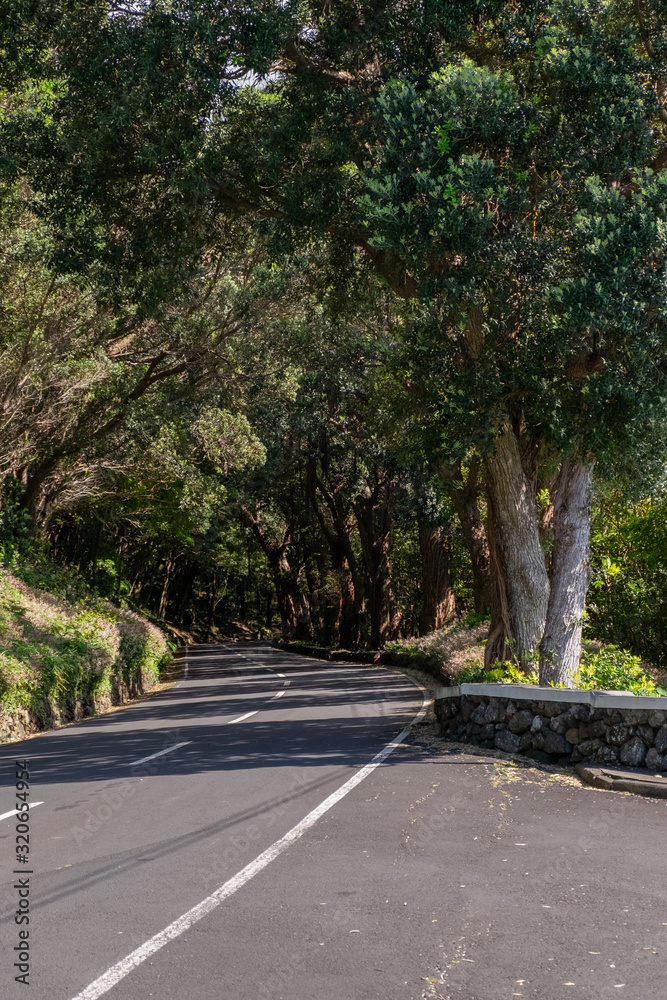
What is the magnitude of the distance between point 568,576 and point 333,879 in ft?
27.8

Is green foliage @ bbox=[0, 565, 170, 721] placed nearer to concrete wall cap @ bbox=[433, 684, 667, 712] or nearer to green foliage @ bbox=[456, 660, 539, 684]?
green foliage @ bbox=[456, 660, 539, 684]

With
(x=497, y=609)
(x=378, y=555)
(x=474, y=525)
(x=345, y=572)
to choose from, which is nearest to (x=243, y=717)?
(x=497, y=609)

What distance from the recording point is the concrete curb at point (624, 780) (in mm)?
9242

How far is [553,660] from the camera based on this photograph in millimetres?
13555

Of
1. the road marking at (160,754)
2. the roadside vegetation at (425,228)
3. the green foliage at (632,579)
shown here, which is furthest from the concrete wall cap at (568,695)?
the green foliage at (632,579)

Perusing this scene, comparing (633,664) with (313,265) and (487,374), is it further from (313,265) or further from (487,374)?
(313,265)

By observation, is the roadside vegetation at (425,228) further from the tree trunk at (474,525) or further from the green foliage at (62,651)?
the tree trunk at (474,525)

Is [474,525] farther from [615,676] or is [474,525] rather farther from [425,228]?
[425,228]

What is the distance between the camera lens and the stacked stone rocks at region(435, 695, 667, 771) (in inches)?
405

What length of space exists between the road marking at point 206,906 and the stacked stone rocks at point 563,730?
273 centimetres

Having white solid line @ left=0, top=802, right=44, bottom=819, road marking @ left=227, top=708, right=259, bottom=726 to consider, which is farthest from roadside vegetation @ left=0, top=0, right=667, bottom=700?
white solid line @ left=0, top=802, right=44, bottom=819

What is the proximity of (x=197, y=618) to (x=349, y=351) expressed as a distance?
208ft

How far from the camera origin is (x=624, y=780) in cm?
962

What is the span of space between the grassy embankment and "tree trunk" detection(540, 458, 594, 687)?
8.82m
